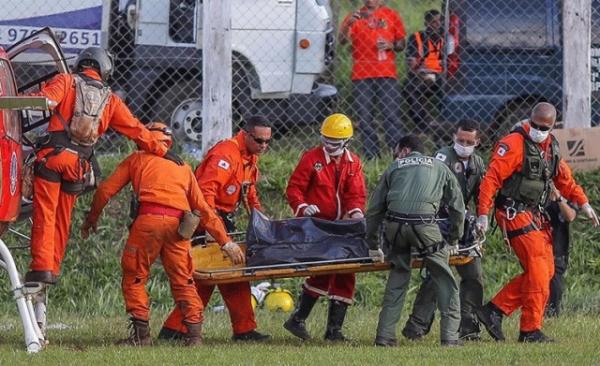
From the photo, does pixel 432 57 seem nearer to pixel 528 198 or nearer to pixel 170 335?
pixel 528 198

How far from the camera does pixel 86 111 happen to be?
423 inches

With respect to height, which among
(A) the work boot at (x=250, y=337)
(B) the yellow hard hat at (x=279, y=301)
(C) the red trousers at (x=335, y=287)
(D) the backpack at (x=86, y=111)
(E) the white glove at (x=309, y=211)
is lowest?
(B) the yellow hard hat at (x=279, y=301)

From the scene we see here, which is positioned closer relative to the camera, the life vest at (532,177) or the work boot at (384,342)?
the work boot at (384,342)

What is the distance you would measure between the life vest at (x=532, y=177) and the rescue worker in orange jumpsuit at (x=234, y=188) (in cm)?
193

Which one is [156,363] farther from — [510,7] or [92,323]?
[510,7]

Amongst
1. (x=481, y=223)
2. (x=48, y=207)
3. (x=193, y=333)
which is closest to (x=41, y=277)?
(x=48, y=207)

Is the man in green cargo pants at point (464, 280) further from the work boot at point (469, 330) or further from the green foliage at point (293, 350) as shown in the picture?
the green foliage at point (293, 350)

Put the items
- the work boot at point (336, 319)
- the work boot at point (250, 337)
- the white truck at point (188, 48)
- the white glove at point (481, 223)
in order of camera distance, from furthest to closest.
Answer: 1. the white truck at point (188, 48)
2. the work boot at point (336, 319)
3. the work boot at point (250, 337)
4. the white glove at point (481, 223)

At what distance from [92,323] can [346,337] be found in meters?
2.27

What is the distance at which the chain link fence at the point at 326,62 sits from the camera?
15.9 metres

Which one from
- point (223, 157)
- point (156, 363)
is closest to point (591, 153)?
point (223, 157)

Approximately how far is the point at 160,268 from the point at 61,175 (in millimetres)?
3922

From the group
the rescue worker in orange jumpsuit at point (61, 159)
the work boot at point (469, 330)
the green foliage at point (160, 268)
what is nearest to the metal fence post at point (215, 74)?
the green foliage at point (160, 268)

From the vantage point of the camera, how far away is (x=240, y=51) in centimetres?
1595
